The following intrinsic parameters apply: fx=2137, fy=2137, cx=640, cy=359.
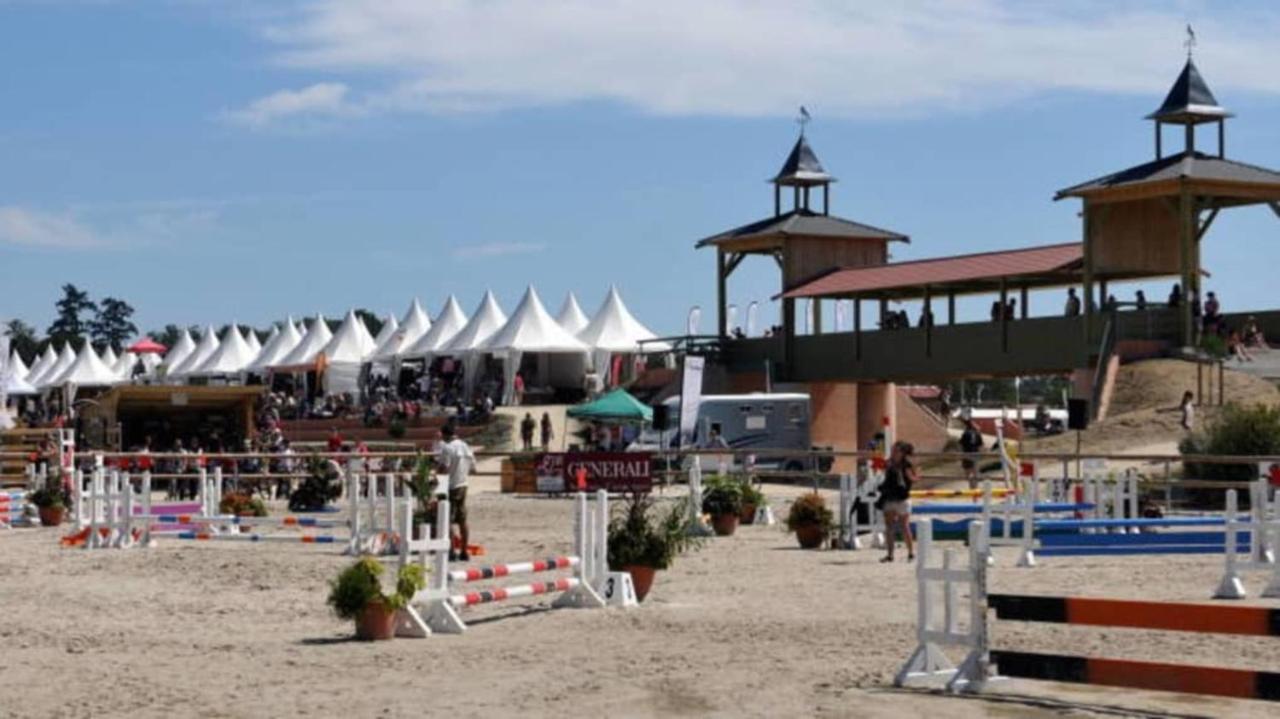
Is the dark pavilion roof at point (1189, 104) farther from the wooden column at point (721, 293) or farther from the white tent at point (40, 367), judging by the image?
the white tent at point (40, 367)

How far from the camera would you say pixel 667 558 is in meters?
19.4

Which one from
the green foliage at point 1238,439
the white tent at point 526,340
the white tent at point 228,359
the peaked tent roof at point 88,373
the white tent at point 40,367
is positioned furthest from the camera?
the white tent at point 40,367

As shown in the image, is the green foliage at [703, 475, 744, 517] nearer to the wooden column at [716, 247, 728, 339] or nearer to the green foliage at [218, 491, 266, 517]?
the green foliage at [218, 491, 266, 517]

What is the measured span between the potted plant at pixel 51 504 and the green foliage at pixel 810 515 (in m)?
13.7

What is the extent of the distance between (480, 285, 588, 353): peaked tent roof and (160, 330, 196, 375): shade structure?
19.8 metres

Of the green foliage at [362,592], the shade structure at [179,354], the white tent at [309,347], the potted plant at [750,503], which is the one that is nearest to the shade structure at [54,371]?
the shade structure at [179,354]

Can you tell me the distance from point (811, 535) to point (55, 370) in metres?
64.1

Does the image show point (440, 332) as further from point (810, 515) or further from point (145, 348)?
point (810, 515)

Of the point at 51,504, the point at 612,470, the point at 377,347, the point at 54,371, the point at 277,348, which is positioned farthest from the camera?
the point at 54,371

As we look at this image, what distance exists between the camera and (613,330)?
66188 millimetres

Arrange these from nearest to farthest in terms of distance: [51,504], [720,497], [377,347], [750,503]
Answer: [720,497]
[750,503]
[51,504]
[377,347]

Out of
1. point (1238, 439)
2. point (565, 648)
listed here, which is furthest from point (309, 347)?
Answer: point (565, 648)

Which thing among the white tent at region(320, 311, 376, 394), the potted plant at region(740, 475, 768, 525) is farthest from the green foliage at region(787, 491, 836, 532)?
the white tent at region(320, 311, 376, 394)

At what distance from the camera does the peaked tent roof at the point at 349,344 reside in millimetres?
74988
